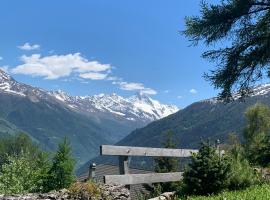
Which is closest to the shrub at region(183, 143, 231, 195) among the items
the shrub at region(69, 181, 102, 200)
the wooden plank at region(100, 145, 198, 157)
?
the wooden plank at region(100, 145, 198, 157)

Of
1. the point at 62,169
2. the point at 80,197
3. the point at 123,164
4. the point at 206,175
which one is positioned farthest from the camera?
the point at 123,164

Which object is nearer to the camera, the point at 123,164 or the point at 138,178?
the point at 123,164

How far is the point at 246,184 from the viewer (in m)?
16.0

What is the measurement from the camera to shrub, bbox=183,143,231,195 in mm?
14859

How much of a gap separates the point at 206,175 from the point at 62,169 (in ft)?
13.4

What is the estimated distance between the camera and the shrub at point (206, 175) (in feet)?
48.8

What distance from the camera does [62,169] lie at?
13898 mm

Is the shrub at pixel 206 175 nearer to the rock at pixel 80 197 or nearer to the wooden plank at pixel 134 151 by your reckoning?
the wooden plank at pixel 134 151

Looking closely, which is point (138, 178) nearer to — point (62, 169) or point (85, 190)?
point (62, 169)

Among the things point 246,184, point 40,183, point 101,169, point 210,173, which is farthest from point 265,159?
point 101,169

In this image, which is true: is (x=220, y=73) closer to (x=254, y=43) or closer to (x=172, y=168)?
(x=254, y=43)

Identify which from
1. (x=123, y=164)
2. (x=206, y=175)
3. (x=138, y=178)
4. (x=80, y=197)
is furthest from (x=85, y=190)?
(x=206, y=175)

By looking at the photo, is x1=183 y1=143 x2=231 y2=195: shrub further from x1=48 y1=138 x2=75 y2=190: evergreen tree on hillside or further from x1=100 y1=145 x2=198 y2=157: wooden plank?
x1=48 y1=138 x2=75 y2=190: evergreen tree on hillside

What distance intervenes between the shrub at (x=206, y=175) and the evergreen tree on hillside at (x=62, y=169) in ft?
11.2
